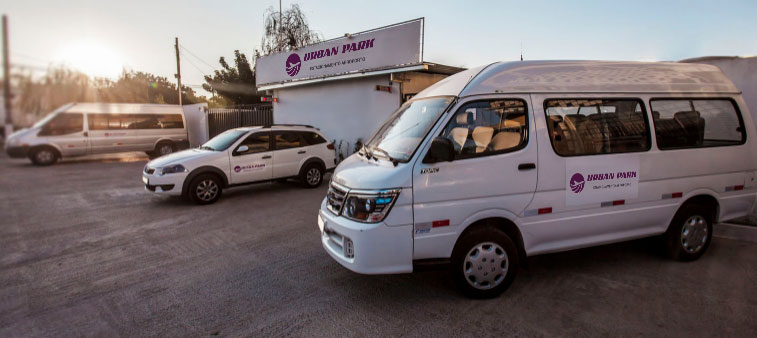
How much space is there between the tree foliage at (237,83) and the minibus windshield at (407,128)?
878 inches

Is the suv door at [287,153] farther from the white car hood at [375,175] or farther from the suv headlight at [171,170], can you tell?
the white car hood at [375,175]

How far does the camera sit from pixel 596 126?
13.2 ft

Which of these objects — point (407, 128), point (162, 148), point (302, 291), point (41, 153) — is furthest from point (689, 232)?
point (162, 148)

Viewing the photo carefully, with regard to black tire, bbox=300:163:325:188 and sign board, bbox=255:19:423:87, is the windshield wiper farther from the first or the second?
sign board, bbox=255:19:423:87

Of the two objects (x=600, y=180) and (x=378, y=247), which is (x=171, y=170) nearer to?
(x=378, y=247)

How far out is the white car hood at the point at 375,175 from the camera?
3.39 meters

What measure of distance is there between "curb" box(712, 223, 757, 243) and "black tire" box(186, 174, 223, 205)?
851cm

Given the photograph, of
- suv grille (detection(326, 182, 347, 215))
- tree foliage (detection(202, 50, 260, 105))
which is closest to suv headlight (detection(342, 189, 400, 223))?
suv grille (detection(326, 182, 347, 215))

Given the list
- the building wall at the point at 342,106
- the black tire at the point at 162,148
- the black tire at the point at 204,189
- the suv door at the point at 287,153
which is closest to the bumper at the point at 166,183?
the black tire at the point at 204,189

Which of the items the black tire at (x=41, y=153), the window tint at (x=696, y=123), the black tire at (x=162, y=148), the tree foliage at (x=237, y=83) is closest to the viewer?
the black tire at (x=41, y=153)

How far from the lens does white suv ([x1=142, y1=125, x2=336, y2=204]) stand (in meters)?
7.61

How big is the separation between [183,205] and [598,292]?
24.1ft

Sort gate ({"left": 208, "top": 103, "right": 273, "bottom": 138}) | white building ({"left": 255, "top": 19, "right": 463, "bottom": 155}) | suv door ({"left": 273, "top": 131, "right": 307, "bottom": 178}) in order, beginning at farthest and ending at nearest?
gate ({"left": 208, "top": 103, "right": 273, "bottom": 138})
white building ({"left": 255, "top": 19, "right": 463, "bottom": 155})
suv door ({"left": 273, "top": 131, "right": 307, "bottom": 178})

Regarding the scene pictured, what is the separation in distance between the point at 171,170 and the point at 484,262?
6.42m
